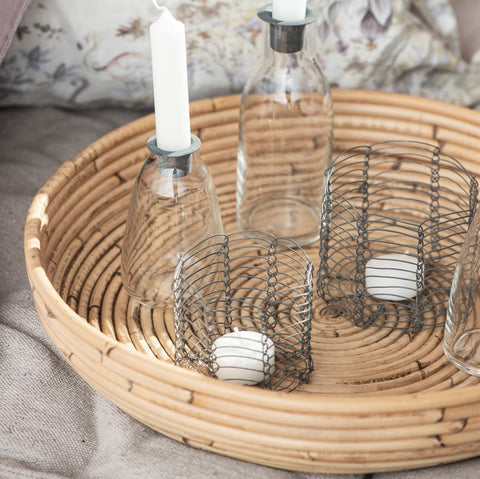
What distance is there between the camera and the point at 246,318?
62 cm

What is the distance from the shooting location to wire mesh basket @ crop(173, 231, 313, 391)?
1.84 feet

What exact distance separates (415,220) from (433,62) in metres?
0.26

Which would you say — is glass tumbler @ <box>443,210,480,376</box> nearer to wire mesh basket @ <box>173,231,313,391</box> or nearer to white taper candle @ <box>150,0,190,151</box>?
wire mesh basket @ <box>173,231,313,391</box>

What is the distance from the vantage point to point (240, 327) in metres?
0.62

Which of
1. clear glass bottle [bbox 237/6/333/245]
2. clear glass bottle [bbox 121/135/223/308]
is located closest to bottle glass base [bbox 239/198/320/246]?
clear glass bottle [bbox 237/6/333/245]

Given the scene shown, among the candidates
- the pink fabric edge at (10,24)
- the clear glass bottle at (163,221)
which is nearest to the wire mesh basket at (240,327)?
the clear glass bottle at (163,221)

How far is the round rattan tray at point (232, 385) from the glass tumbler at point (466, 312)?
1cm

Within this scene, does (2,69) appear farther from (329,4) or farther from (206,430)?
(206,430)

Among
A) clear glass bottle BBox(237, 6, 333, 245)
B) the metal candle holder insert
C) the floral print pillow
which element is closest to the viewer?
the metal candle holder insert

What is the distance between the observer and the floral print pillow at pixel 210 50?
88cm

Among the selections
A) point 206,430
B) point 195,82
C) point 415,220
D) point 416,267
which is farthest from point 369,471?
point 195,82

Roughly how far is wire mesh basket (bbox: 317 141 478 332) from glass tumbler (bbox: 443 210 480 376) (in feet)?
0.10

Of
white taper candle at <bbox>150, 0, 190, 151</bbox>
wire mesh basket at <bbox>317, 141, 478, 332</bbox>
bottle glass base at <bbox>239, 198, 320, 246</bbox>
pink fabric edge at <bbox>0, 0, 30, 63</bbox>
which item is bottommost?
bottle glass base at <bbox>239, 198, 320, 246</bbox>

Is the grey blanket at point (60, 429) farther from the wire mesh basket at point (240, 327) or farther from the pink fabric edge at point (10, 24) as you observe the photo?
the pink fabric edge at point (10, 24)
